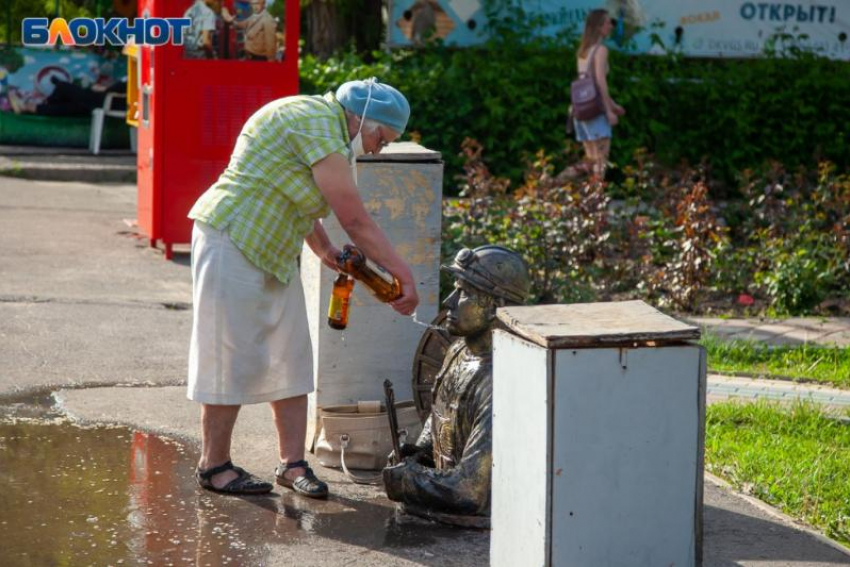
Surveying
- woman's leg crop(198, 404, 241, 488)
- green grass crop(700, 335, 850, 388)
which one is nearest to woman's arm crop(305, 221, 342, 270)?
woman's leg crop(198, 404, 241, 488)

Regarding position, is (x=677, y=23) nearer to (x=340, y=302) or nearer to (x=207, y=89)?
(x=207, y=89)

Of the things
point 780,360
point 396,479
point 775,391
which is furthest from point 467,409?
point 780,360

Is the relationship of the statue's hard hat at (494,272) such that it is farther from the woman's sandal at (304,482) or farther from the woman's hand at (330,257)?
the woman's sandal at (304,482)

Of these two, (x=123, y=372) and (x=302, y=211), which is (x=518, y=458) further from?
(x=123, y=372)

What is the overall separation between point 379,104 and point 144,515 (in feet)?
5.57

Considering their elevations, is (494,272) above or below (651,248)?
above

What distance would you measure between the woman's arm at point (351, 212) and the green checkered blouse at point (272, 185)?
0.23 ft

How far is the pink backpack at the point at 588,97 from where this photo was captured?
11594 mm

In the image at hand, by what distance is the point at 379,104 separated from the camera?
16.2 feet

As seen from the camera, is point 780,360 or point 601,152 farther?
point 601,152

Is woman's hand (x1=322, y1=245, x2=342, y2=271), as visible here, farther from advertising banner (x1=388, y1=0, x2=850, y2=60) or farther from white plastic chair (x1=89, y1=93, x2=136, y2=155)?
white plastic chair (x1=89, y1=93, x2=136, y2=155)

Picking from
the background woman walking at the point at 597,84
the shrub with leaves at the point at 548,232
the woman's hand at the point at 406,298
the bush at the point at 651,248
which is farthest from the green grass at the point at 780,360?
the background woman walking at the point at 597,84

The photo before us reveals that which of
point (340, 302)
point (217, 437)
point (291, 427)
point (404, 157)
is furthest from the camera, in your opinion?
point (404, 157)

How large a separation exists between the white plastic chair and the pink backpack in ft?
19.2
